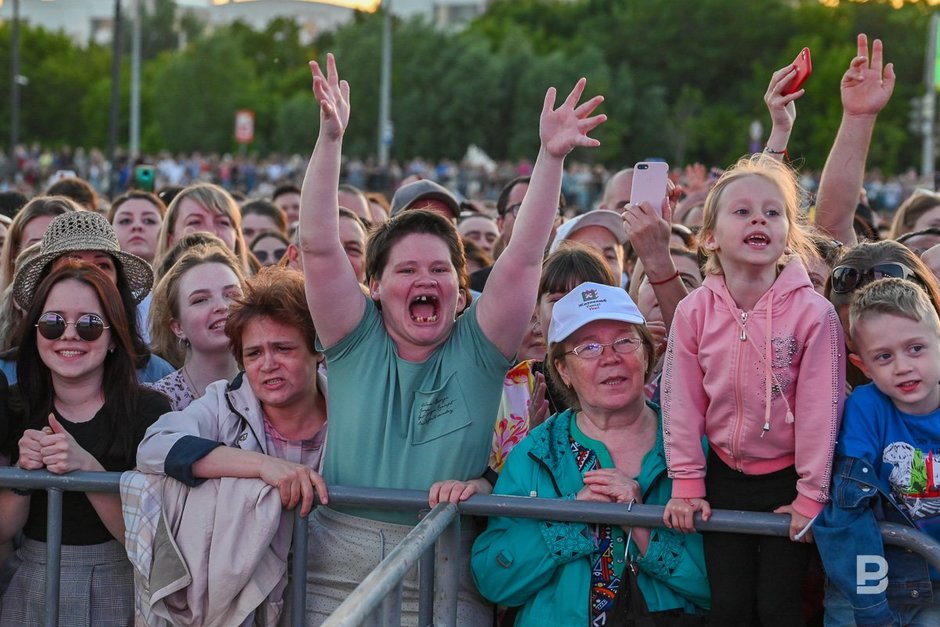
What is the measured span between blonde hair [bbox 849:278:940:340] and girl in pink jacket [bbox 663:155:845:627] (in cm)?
16

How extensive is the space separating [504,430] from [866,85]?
2193 mm

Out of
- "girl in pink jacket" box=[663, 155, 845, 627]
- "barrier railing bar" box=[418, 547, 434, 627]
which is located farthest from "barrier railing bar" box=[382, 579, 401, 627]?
"girl in pink jacket" box=[663, 155, 845, 627]

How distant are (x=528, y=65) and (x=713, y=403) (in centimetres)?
6049

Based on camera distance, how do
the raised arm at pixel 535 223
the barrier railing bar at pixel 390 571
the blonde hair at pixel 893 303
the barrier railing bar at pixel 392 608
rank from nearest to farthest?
1. the barrier railing bar at pixel 390 571
2. the barrier railing bar at pixel 392 608
3. the blonde hair at pixel 893 303
4. the raised arm at pixel 535 223

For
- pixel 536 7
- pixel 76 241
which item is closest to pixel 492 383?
pixel 76 241

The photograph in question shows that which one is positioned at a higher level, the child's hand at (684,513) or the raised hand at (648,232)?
the raised hand at (648,232)

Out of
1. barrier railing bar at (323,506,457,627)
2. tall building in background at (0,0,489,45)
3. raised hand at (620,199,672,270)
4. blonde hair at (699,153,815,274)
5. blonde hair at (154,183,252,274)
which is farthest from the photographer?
tall building in background at (0,0,489,45)

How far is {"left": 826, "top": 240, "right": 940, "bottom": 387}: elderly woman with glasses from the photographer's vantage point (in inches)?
159

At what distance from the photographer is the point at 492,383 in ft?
13.2

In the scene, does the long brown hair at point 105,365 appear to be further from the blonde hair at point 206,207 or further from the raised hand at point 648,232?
the blonde hair at point 206,207

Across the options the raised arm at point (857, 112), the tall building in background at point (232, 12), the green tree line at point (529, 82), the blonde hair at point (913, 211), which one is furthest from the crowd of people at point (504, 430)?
the tall building in background at point (232, 12)

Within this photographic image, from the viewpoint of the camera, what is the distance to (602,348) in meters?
4.02

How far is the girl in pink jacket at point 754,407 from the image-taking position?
3680 millimetres

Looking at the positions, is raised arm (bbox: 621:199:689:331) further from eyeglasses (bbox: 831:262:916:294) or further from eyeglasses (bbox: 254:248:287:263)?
eyeglasses (bbox: 254:248:287:263)
